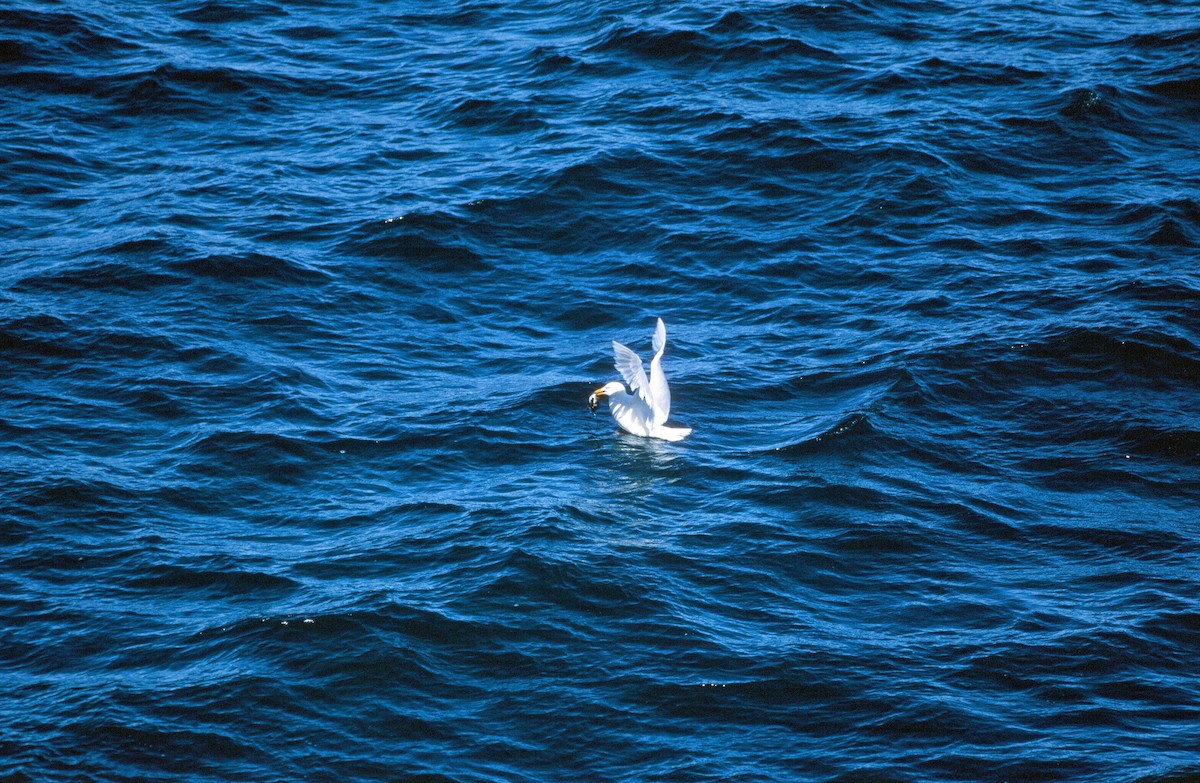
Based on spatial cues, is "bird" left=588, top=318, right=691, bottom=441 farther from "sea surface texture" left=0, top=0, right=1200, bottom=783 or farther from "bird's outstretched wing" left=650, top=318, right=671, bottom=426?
"sea surface texture" left=0, top=0, right=1200, bottom=783

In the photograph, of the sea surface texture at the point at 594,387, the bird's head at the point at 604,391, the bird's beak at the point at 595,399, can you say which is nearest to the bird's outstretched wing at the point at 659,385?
the sea surface texture at the point at 594,387

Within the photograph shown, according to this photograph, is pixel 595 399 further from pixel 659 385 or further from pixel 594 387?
pixel 659 385

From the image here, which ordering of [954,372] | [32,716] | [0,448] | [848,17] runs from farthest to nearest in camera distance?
[848,17] < [954,372] < [0,448] < [32,716]

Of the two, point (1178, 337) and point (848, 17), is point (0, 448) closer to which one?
point (1178, 337)

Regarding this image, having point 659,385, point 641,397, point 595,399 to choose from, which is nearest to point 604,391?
point 595,399

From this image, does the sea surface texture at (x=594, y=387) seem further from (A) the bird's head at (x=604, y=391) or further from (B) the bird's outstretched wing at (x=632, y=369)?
(B) the bird's outstretched wing at (x=632, y=369)

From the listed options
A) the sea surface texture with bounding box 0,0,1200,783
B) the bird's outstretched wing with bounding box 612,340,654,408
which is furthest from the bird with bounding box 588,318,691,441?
the sea surface texture with bounding box 0,0,1200,783

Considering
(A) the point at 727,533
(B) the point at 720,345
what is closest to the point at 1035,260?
(B) the point at 720,345
